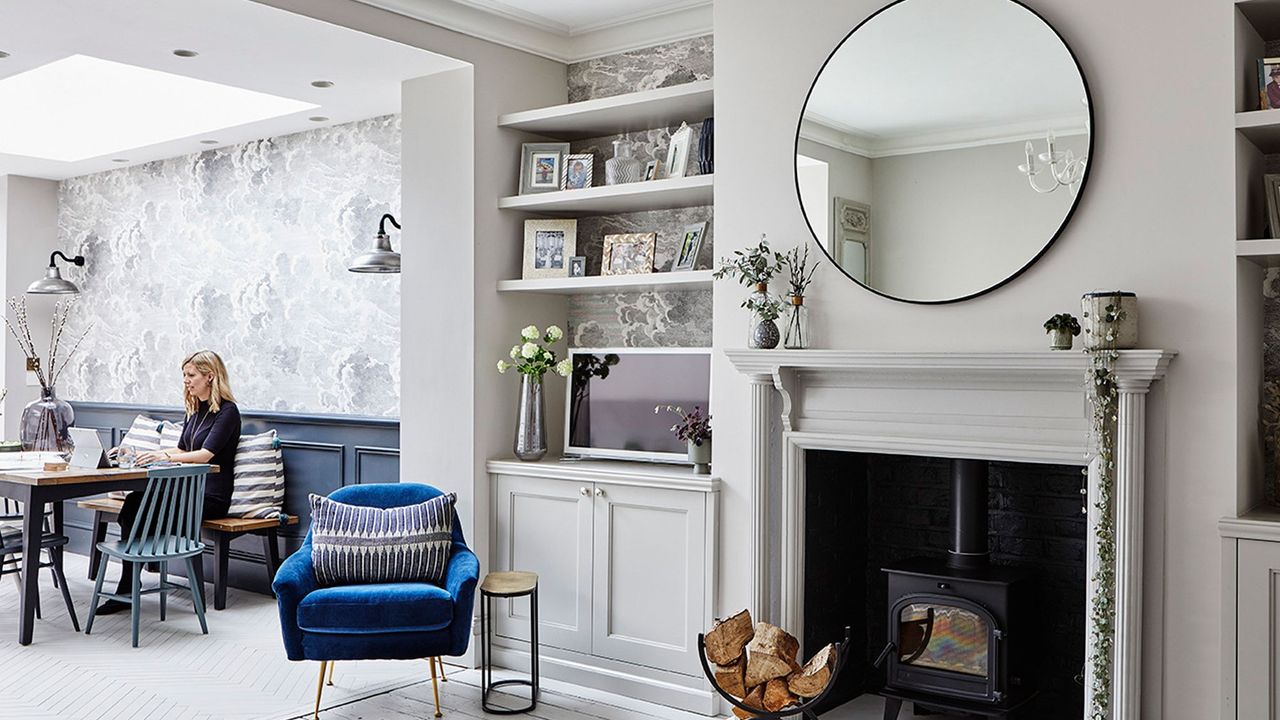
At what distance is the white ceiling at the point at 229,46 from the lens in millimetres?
3937

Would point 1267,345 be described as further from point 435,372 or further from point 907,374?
point 435,372

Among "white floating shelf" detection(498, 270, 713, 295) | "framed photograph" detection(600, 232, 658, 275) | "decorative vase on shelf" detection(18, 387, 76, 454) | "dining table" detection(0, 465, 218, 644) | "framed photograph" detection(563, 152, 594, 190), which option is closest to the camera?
"white floating shelf" detection(498, 270, 713, 295)

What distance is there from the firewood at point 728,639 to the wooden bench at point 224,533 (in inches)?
119

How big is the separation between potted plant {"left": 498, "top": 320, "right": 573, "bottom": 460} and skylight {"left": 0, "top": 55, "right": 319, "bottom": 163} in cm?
215

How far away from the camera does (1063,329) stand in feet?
10.4

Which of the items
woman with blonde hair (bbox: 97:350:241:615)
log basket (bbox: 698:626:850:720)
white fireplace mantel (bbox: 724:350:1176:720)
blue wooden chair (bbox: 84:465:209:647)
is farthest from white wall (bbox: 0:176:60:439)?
log basket (bbox: 698:626:850:720)

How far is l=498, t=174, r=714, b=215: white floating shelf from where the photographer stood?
4281mm

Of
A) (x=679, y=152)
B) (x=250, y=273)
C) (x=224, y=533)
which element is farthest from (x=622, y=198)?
(x=250, y=273)

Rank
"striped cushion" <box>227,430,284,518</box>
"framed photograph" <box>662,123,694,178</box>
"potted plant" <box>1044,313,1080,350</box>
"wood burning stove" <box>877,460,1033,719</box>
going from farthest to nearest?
"striped cushion" <box>227,430,284,518</box> < "framed photograph" <box>662,123,694,178</box> < "wood burning stove" <box>877,460,1033,719</box> < "potted plant" <box>1044,313,1080,350</box>

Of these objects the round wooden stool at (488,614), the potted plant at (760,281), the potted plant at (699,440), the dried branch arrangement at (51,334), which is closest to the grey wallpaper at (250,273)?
the dried branch arrangement at (51,334)

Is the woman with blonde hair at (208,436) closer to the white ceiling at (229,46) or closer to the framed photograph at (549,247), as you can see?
the white ceiling at (229,46)

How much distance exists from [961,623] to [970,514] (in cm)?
36

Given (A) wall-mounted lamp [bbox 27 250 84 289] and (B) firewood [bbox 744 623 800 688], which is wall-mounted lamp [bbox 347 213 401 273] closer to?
(B) firewood [bbox 744 623 800 688]

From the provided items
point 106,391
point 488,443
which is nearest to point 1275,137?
point 488,443
